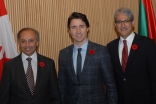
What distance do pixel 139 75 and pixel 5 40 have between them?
1.82 meters

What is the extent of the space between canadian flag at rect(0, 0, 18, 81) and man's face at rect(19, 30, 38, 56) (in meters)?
0.62

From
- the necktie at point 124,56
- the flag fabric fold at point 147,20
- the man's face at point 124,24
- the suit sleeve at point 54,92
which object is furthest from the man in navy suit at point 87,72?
the flag fabric fold at point 147,20

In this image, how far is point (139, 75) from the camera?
239 centimetres

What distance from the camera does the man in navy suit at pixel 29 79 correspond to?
7.27 feet

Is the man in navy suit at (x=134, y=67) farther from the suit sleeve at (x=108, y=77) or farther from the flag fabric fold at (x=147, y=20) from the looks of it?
the flag fabric fold at (x=147, y=20)

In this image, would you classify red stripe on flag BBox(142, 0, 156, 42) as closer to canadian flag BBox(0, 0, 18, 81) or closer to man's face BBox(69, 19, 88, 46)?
man's face BBox(69, 19, 88, 46)

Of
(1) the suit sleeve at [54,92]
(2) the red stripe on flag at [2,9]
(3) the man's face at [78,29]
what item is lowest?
(1) the suit sleeve at [54,92]

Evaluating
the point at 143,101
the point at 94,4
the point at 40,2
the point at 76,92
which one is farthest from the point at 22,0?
the point at 143,101

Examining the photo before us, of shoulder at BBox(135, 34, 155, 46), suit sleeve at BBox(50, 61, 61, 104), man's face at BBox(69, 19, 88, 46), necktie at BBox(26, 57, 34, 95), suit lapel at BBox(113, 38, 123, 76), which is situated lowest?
suit sleeve at BBox(50, 61, 61, 104)

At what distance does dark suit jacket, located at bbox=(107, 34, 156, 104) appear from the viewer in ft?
7.76

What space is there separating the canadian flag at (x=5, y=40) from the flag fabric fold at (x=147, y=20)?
6.19ft

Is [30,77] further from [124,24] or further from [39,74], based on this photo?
[124,24]

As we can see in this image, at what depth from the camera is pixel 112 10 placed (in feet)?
11.1

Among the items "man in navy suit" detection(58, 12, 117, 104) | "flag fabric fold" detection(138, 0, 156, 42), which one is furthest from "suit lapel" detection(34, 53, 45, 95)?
"flag fabric fold" detection(138, 0, 156, 42)
